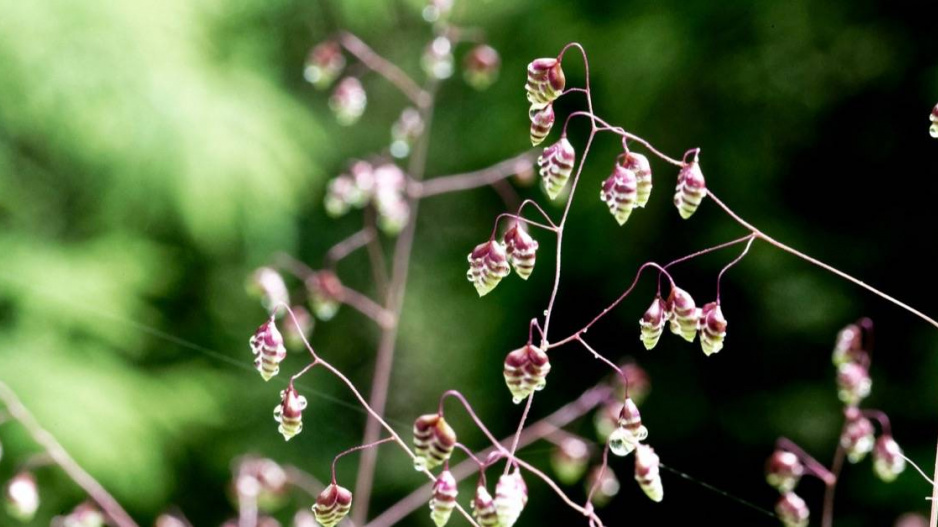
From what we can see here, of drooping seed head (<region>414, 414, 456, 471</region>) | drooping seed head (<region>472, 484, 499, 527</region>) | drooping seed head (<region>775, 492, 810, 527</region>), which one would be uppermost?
drooping seed head (<region>414, 414, 456, 471</region>)

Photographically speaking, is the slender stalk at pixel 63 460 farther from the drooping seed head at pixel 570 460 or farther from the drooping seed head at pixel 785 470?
the drooping seed head at pixel 785 470

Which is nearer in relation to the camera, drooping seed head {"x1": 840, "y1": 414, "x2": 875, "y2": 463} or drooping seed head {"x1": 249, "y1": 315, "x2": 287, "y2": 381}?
drooping seed head {"x1": 249, "y1": 315, "x2": 287, "y2": 381}

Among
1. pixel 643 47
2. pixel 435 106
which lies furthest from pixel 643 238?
pixel 435 106

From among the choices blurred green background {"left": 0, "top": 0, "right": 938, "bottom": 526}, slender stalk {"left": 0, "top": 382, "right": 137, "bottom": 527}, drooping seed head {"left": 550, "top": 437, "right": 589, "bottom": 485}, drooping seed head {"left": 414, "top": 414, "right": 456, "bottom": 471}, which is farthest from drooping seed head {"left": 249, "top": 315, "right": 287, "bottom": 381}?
blurred green background {"left": 0, "top": 0, "right": 938, "bottom": 526}

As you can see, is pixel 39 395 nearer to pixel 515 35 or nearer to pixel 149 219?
pixel 149 219

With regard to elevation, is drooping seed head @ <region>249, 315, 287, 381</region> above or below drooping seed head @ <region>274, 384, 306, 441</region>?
above

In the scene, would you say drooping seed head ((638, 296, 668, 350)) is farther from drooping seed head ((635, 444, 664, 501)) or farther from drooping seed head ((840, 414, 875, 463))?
drooping seed head ((840, 414, 875, 463))
